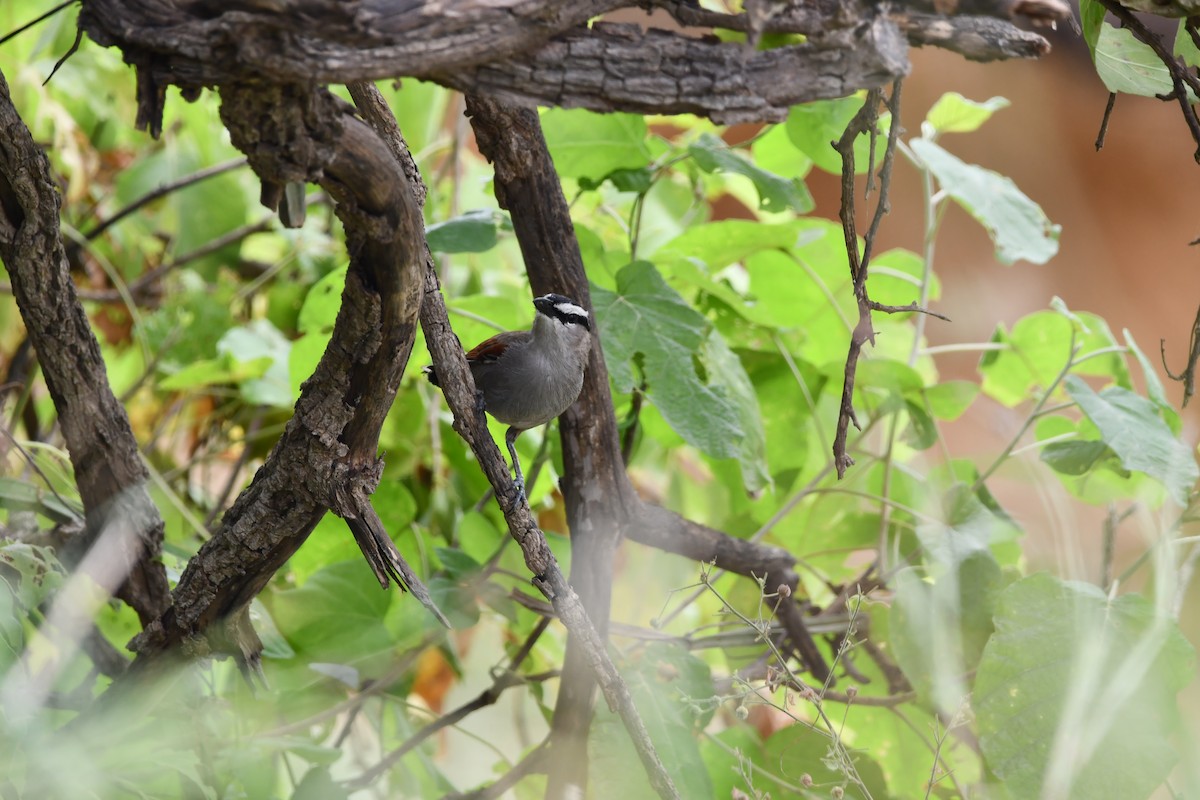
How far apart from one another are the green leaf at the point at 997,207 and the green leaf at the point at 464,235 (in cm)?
80

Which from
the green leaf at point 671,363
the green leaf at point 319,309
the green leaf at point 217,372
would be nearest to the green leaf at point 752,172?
the green leaf at point 671,363

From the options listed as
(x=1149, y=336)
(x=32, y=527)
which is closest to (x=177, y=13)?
(x=32, y=527)

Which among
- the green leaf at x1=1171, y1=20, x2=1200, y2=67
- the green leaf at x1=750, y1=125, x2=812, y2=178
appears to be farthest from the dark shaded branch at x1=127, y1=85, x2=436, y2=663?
the green leaf at x1=750, y1=125, x2=812, y2=178

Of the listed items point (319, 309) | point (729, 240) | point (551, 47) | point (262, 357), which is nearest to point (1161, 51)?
point (551, 47)

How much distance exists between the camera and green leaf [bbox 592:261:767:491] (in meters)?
1.57

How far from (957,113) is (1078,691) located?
1274 millimetres

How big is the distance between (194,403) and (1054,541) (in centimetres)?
244

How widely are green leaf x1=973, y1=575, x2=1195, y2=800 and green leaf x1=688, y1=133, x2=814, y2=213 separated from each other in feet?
2.46

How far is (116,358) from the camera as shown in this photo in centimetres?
295

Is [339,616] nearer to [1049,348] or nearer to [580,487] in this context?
[580,487]

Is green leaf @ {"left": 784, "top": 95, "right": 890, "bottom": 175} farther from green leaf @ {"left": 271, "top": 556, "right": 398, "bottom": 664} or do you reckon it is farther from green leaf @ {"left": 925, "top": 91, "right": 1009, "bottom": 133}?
green leaf @ {"left": 271, "top": 556, "right": 398, "bottom": 664}

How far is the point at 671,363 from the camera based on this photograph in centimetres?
161

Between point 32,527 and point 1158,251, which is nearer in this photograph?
point 32,527

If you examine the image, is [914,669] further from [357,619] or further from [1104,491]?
[357,619]
